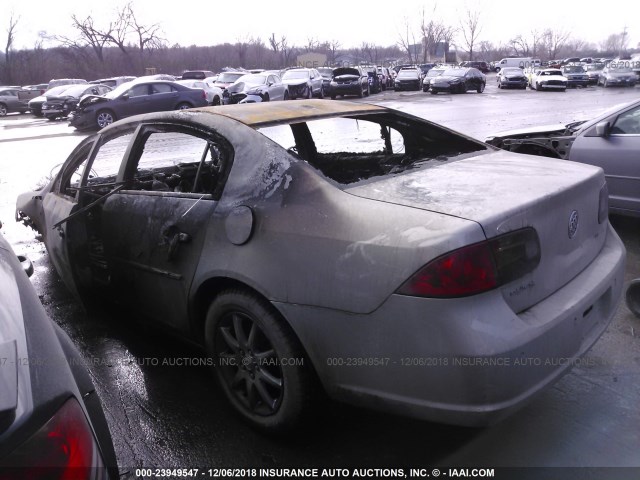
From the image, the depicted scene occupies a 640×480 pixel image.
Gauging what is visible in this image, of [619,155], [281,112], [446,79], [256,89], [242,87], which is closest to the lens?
[281,112]

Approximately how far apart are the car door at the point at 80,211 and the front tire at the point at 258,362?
4.06 feet

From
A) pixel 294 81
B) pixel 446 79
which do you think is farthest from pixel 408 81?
pixel 294 81

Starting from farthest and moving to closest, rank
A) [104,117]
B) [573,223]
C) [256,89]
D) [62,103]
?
[62,103] < [256,89] < [104,117] < [573,223]

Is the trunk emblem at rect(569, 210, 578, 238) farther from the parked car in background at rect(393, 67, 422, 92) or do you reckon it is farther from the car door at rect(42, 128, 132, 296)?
the parked car in background at rect(393, 67, 422, 92)

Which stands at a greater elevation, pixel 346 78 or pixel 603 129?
pixel 346 78

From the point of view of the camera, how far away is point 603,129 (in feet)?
17.1

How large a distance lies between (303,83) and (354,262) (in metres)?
25.8

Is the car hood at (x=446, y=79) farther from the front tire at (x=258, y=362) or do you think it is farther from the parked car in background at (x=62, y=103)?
the front tire at (x=258, y=362)

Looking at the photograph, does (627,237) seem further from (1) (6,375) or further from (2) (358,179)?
(1) (6,375)

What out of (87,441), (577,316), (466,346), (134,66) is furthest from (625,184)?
(134,66)

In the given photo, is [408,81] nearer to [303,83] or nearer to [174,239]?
[303,83]

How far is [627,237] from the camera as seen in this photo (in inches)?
207

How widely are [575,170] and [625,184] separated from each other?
266 centimetres

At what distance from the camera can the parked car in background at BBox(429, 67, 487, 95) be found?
105 feet
